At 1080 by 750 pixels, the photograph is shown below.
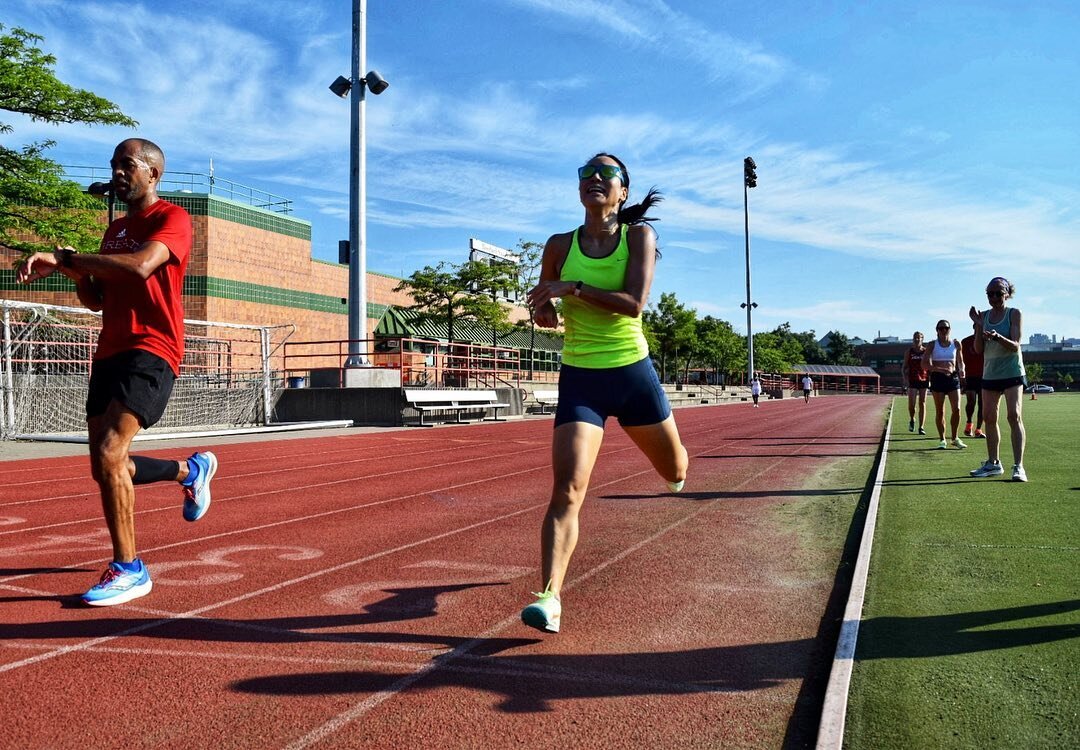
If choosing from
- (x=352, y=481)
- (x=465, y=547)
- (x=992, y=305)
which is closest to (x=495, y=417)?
(x=352, y=481)

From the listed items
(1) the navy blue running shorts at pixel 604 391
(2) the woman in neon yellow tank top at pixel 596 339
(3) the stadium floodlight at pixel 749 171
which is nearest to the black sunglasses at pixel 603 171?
(2) the woman in neon yellow tank top at pixel 596 339

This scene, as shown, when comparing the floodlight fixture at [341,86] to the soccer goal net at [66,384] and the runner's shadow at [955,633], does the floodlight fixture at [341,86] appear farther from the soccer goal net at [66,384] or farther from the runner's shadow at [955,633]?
the runner's shadow at [955,633]

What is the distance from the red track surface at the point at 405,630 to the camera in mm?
2658

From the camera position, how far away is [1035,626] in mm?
3416

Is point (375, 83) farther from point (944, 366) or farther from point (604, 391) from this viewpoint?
point (604, 391)

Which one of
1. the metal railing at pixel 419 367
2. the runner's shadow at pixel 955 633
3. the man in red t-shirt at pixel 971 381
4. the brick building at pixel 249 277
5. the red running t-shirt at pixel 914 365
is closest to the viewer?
the runner's shadow at pixel 955 633

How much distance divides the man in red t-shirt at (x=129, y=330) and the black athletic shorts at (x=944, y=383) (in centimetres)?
1185

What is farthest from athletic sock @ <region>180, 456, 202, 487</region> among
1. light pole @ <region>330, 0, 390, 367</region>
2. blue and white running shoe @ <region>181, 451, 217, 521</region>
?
light pole @ <region>330, 0, 390, 367</region>

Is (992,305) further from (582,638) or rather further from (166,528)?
(166,528)

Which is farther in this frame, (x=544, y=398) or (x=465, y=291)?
(x=465, y=291)

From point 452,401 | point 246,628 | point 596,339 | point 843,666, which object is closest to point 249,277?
point 452,401

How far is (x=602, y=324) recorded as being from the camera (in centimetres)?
374

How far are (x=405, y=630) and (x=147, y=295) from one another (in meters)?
2.14

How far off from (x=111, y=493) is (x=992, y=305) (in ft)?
26.2
